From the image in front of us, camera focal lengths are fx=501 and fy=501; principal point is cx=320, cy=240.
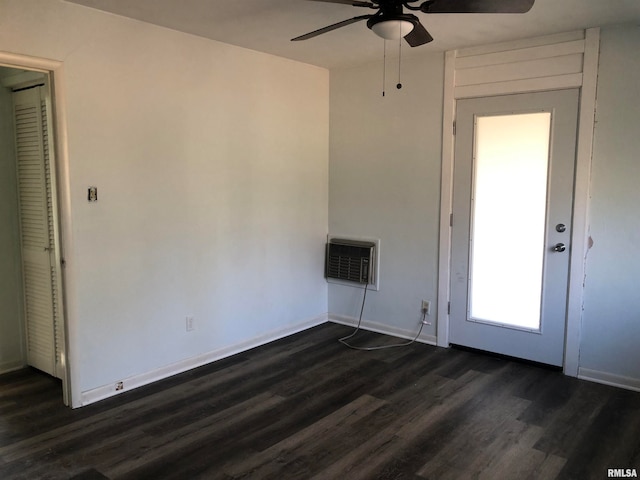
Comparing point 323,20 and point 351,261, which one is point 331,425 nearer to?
point 351,261

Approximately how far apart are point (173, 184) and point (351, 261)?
76.0 inches

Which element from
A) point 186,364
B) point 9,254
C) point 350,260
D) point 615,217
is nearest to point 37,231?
point 9,254

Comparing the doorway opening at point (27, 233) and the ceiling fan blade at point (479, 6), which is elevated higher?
the ceiling fan blade at point (479, 6)

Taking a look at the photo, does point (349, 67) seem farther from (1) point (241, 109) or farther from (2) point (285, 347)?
(2) point (285, 347)

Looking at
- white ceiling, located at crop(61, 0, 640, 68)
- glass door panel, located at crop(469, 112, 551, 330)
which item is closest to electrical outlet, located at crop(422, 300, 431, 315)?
glass door panel, located at crop(469, 112, 551, 330)

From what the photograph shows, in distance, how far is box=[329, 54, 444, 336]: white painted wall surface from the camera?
429cm

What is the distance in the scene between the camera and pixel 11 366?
378 centimetres

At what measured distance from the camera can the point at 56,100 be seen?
9.80ft

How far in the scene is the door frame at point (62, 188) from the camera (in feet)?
9.71

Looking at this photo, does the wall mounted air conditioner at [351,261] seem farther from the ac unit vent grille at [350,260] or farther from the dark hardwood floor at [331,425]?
the dark hardwood floor at [331,425]

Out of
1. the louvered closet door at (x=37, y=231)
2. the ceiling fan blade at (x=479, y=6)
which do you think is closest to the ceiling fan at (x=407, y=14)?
the ceiling fan blade at (x=479, y=6)

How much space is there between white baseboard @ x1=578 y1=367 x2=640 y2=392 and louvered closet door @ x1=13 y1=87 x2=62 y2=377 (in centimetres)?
377

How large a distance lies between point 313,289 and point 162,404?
80.2 inches

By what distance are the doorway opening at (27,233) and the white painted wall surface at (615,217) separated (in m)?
3.75
